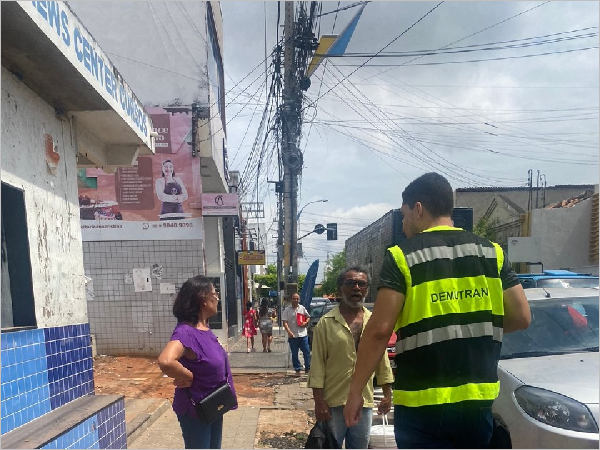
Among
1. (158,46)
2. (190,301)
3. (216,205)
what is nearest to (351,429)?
(190,301)

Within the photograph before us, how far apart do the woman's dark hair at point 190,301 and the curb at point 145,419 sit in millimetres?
2802

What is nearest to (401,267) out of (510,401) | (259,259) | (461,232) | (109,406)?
(461,232)

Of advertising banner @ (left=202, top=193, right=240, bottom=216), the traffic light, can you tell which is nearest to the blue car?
advertising banner @ (left=202, top=193, right=240, bottom=216)

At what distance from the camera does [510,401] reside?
352 centimetres

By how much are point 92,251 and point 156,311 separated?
2.17 meters

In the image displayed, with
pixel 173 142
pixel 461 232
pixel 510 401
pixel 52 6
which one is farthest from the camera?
pixel 173 142

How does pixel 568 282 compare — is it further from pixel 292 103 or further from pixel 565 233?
pixel 565 233

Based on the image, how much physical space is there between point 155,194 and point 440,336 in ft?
37.5

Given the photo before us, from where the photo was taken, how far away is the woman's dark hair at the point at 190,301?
3.20 meters

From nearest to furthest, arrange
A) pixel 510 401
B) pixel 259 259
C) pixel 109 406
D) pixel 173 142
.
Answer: pixel 510 401 → pixel 109 406 → pixel 173 142 → pixel 259 259

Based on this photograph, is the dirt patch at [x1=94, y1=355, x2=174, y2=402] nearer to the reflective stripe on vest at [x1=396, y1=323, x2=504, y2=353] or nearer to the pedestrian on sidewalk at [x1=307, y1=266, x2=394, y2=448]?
the pedestrian on sidewalk at [x1=307, y1=266, x2=394, y2=448]

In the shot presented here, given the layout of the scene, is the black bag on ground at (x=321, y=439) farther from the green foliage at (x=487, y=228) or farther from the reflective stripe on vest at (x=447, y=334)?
the green foliage at (x=487, y=228)

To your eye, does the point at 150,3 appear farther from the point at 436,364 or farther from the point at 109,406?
the point at 436,364

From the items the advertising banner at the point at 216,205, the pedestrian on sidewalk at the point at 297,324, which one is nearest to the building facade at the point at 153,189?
the advertising banner at the point at 216,205
